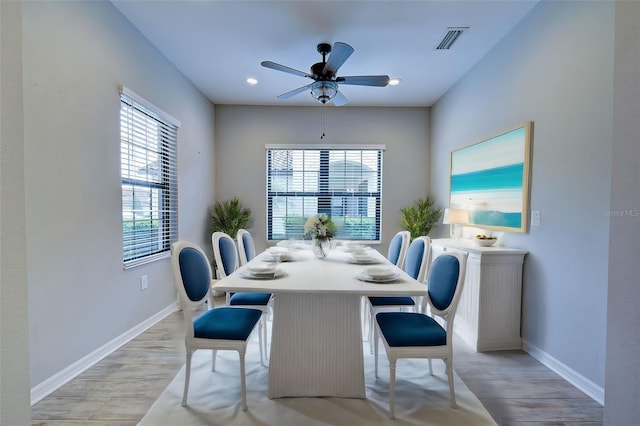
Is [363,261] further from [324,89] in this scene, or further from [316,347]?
[324,89]

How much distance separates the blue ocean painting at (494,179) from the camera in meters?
2.44

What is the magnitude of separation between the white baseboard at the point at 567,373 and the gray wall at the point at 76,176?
3.57 meters

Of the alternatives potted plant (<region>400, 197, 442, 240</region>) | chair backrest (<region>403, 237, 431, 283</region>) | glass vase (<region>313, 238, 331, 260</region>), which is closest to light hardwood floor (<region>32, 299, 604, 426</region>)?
chair backrest (<region>403, 237, 431, 283</region>)

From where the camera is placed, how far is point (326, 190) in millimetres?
4602

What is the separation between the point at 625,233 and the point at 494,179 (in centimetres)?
220

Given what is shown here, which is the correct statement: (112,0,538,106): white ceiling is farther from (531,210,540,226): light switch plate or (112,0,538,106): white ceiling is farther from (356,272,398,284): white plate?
(356,272,398,284): white plate

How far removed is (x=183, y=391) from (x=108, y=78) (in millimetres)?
2516

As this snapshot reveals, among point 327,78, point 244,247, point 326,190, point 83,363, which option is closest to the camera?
point 83,363

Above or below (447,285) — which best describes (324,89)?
above

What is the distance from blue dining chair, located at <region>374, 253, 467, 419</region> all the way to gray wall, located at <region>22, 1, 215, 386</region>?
219 cm

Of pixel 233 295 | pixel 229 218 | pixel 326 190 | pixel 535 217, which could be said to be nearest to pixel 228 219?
pixel 229 218

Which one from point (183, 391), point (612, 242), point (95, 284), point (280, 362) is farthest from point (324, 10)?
point (183, 391)

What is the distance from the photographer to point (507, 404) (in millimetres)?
1721

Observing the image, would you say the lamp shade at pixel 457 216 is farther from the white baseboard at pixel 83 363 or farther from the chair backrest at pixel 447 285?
the white baseboard at pixel 83 363
